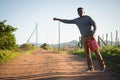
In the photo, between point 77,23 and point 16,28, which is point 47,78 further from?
point 16,28

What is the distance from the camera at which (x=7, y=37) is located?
25219 millimetres

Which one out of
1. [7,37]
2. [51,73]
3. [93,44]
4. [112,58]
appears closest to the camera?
[93,44]

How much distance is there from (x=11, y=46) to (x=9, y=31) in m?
1.55

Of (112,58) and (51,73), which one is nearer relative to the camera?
(51,73)

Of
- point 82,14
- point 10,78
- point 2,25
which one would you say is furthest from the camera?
point 2,25

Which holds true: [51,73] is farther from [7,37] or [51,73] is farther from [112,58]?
[7,37]

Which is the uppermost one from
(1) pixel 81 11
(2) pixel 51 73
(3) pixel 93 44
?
(1) pixel 81 11

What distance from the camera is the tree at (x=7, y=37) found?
24.6 m

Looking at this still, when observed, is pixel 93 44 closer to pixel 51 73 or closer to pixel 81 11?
pixel 81 11

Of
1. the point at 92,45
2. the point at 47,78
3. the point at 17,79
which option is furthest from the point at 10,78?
the point at 92,45

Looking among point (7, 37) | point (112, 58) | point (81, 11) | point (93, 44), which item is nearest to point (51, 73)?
point (93, 44)

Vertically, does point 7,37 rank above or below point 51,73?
above

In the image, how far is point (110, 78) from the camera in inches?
305

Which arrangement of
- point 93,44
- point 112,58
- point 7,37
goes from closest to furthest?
point 93,44, point 112,58, point 7,37
